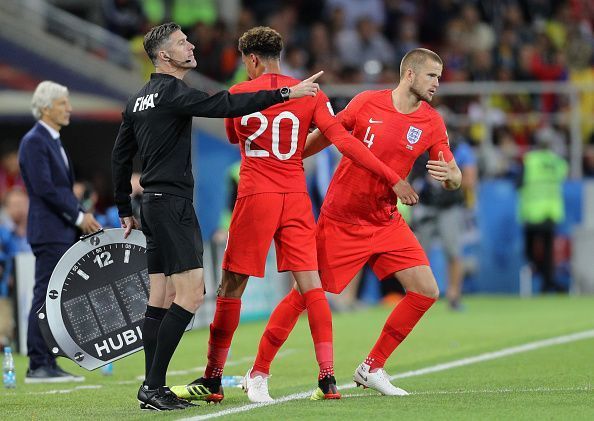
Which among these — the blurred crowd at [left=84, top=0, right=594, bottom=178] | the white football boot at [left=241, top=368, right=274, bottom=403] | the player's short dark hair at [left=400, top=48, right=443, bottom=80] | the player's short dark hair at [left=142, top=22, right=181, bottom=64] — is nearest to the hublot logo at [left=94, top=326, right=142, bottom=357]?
the white football boot at [left=241, top=368, right=274, bottom=403]

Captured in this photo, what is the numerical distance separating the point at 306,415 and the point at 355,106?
7.21 ft

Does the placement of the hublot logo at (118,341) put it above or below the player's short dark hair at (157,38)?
below

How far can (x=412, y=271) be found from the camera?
908 cm

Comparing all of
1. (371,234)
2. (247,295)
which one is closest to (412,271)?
(371,234)

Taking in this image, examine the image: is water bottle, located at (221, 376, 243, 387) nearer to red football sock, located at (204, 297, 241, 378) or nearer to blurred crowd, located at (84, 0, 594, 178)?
red football sock, located at (204, 297, 241, 378)

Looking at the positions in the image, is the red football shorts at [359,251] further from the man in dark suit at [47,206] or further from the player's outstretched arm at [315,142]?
the man in dark suit at [47,206]

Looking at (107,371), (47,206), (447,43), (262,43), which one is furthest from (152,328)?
(447,43)

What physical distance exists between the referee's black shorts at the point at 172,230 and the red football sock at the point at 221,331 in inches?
20.0

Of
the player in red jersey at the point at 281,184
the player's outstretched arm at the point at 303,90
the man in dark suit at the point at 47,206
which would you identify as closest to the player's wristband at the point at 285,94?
the player's outstretched arm at the point at 303,90

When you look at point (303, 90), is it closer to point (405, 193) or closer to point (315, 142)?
point (315, 142)

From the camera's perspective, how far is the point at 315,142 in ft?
29.3

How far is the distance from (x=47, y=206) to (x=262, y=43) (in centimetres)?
293

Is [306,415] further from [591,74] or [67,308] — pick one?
[591,74]

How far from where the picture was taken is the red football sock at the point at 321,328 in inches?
339
